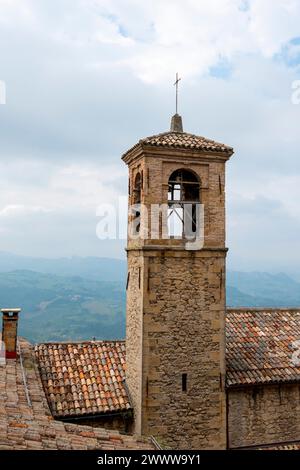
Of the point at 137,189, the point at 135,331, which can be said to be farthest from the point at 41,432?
the point at 137,189

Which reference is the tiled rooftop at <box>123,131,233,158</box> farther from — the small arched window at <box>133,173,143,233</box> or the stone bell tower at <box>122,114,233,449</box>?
the small arched window at <box>133,173,143,233</box>

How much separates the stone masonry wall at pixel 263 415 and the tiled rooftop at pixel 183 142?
7176 millimetres

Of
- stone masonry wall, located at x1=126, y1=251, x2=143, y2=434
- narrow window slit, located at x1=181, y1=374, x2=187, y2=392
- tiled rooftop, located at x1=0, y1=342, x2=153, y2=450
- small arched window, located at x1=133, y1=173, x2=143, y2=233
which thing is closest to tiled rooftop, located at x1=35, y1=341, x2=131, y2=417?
stone masonry wall, located at x1=126, y1=251, x2=143, y2=434

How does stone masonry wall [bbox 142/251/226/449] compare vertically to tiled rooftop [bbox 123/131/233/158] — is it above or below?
below

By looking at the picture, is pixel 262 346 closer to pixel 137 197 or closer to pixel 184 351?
pixel 184 351

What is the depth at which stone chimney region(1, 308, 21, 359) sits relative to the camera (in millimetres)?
12938

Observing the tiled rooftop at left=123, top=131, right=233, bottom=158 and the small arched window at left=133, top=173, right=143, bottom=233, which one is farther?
the small arched window at left=133, top=173, right=143, bottom=233

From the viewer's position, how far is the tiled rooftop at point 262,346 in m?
12.9

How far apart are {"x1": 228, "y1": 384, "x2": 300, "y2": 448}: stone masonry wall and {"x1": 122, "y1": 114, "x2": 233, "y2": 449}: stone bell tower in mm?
449

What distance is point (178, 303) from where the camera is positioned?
40.5 ft

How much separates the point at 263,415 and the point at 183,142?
8.45 meters

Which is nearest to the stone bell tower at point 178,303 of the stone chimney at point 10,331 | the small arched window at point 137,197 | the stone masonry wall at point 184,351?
the stone masonry wall at point 184,351

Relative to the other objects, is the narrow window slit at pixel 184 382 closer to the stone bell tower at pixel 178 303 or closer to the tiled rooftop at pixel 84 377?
the stone bell tower at pixel 178 303
